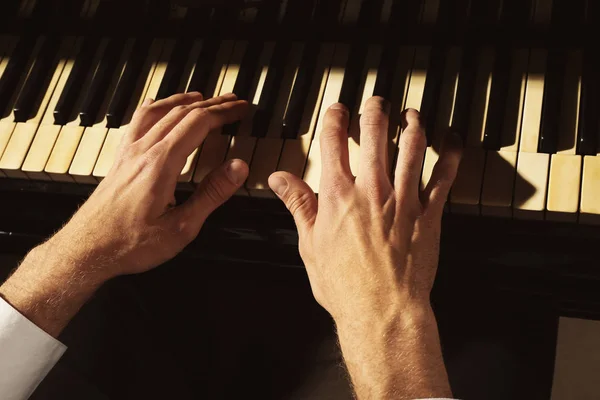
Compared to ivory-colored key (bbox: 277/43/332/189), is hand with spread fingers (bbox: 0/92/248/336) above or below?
below

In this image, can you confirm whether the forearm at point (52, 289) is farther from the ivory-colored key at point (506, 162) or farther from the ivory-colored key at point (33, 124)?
the ivory-colored key at point (506, 162)

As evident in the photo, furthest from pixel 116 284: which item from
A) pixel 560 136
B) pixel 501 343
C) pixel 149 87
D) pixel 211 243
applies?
pixel 560 136

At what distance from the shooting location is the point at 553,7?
1.15 meters

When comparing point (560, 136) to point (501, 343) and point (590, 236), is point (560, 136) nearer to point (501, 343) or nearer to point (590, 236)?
point (590, 236)

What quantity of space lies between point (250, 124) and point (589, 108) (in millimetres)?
530

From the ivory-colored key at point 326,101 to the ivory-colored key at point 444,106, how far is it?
0.42 feet

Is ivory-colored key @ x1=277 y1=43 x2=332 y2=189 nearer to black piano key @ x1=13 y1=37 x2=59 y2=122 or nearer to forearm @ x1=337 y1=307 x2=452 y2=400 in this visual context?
forearm @ x1=337 y1=307 x2=452 y2=400

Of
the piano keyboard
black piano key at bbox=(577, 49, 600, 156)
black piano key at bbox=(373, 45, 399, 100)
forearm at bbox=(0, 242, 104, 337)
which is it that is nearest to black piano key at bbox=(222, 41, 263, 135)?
the piano keyboard

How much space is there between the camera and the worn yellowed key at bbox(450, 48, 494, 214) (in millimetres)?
1061

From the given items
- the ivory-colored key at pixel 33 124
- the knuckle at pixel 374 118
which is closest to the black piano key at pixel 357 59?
the knuckle at pixel 374 118

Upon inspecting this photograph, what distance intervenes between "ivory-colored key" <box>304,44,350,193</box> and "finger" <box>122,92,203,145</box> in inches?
8.5

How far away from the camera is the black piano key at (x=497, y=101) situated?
1.08 metres

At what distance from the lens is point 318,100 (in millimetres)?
1205

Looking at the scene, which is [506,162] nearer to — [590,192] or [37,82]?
[590,192]
